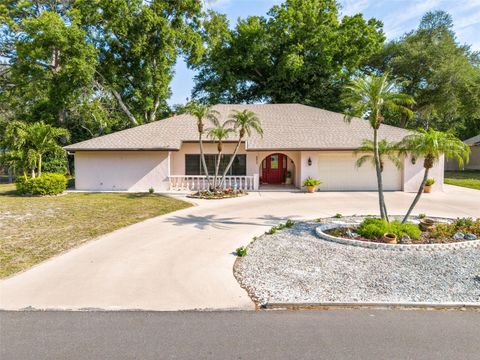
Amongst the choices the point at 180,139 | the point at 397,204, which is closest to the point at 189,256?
the point at 397,204

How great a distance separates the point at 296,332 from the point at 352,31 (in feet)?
114

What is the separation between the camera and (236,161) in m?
21.1

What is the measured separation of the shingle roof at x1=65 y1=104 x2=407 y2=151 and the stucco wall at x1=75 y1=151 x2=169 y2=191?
A: 2.34 ft

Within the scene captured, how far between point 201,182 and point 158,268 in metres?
13.6

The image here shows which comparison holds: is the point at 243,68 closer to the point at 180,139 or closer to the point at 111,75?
the point at 111,75

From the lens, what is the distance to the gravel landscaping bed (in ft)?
18.6

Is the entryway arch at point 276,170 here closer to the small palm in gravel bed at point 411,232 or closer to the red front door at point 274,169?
the red front door at point 274,169

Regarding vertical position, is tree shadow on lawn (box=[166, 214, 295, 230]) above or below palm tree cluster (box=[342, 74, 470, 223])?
below

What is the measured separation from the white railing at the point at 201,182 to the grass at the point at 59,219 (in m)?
2.59

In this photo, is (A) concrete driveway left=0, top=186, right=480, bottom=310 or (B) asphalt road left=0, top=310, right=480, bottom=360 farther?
(A) concrete driveway left=0, top=186, right=480, bottom=310

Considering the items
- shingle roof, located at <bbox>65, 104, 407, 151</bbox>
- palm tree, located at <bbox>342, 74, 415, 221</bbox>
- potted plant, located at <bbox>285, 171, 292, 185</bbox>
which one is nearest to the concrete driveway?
palm tree, located at <bbox>342, 74, 415, 221</bbox>

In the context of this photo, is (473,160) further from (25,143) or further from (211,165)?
(25,143)

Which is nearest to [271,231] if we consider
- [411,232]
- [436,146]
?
[411,232]

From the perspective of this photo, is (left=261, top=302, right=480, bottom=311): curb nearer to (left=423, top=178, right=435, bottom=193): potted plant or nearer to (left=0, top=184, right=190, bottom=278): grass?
(left=0, top=184, right=190, bottom=278): grass
